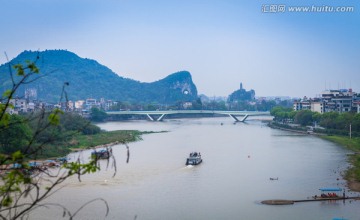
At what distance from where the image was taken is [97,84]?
8075cm

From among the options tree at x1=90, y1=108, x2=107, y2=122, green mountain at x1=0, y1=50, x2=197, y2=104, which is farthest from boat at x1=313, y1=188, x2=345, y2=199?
green mountain at x1=0, y1=50, x2=197, y2=104

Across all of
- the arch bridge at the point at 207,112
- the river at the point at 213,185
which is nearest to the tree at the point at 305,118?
the arch bridge at the point at 207,112

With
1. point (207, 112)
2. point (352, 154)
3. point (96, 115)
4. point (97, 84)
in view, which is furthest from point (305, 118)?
point (97, 84)

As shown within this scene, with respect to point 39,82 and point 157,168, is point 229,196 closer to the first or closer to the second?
point 157,168

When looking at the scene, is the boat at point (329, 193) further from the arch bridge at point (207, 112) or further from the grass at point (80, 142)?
the arch bridge at point (207, 112)

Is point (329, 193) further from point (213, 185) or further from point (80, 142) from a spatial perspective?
point (80, 142)

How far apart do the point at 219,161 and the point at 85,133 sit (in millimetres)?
9802

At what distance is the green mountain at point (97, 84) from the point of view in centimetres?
7044

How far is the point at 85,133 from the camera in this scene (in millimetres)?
22172

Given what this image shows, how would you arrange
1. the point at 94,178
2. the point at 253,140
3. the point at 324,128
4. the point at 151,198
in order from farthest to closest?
the point at 324,128
the point at 253,140
the point at 94,178
the point at 151,198

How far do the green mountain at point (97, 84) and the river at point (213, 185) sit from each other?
52.2 meters

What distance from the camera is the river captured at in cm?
788

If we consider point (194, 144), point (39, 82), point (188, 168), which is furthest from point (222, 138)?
point (39, 82)

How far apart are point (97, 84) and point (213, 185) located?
72097mm
